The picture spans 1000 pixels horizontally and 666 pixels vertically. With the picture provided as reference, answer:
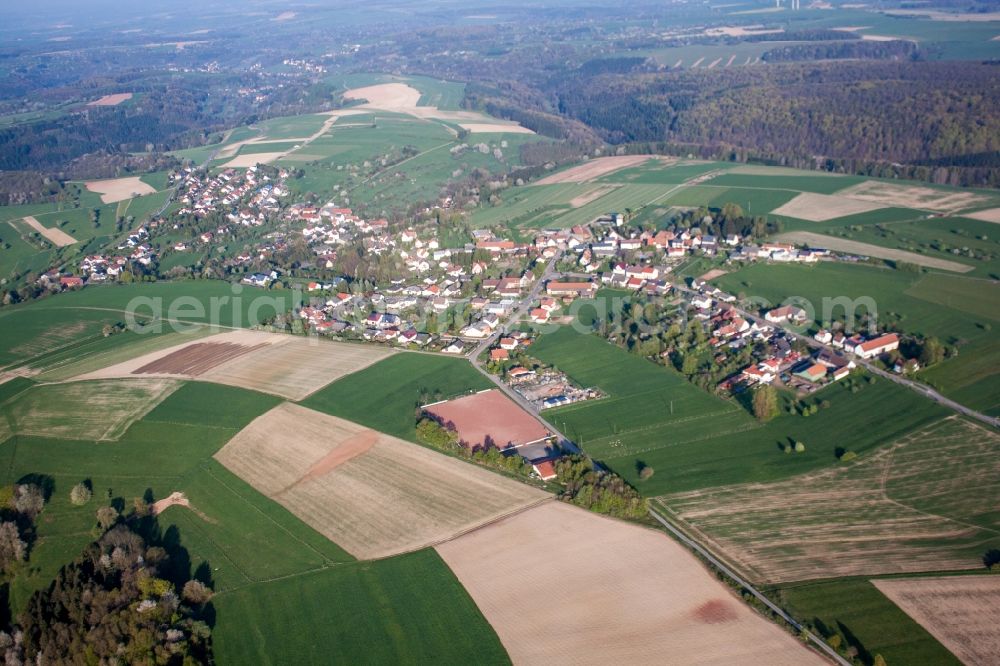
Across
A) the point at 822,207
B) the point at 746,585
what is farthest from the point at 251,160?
the point at 746,585

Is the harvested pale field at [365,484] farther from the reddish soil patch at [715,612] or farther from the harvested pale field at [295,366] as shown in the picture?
the reddish soil patch at [715,612]

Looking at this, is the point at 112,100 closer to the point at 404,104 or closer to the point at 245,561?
the point at 404,104

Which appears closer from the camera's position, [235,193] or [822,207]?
[822,207]

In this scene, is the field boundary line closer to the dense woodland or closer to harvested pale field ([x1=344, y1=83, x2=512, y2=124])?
the dense woodland

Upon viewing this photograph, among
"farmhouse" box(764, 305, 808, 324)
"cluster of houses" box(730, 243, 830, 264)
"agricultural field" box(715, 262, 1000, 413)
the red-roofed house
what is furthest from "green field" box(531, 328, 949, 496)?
"cluster of houses" box(730, 243, 830, 264)

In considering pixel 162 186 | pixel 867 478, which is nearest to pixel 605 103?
pixel 162 186

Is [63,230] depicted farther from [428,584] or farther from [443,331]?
[428,584]
